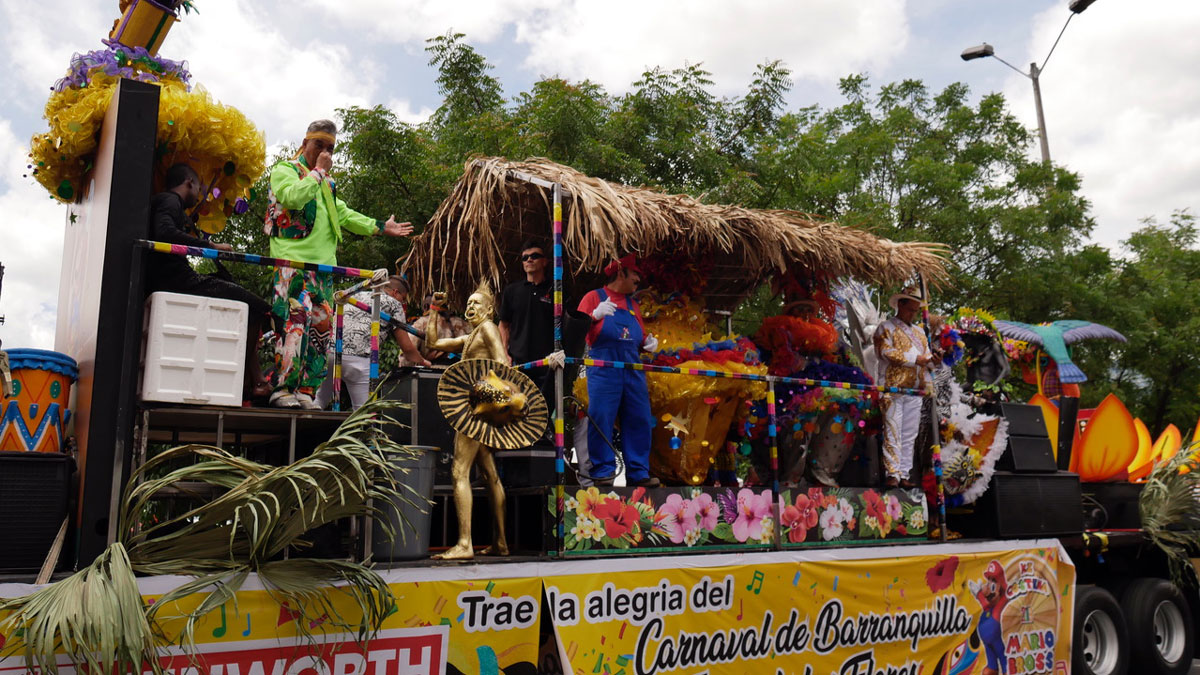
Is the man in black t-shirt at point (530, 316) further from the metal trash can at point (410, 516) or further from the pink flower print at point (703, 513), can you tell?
the metal trash can at point (410, 516)

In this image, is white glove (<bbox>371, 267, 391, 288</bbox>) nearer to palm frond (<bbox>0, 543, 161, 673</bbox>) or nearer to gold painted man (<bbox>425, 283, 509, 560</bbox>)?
gold painted man (<bbox>425, 283, 509, 560</bbox>)

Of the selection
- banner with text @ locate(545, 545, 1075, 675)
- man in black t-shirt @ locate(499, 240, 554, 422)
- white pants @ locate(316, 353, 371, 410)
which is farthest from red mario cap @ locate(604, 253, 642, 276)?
banner with text @ locate(545, 545, 1075, 675)

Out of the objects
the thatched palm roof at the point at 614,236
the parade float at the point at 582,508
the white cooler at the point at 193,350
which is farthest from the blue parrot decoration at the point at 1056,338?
the white cooler at the point at 193,350

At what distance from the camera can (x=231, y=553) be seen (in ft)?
13.7

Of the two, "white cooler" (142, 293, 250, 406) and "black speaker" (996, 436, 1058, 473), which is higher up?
"white cooler" (142, 293, 250, 406)

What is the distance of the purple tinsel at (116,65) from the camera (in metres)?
4.87

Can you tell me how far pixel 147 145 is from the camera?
4.58 metres

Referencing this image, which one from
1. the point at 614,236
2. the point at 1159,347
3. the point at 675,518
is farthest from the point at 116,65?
the point at 1159,347

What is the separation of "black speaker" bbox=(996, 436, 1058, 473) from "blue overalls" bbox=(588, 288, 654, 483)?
365 cm

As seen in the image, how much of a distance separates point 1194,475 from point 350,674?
29.2 ft

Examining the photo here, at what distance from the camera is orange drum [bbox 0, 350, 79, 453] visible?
13.8 feet

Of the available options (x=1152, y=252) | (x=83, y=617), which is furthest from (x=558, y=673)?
(x=1152, y=252)

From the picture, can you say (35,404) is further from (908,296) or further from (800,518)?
(908,296)

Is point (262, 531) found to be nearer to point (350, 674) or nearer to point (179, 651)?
point (179, 651)
